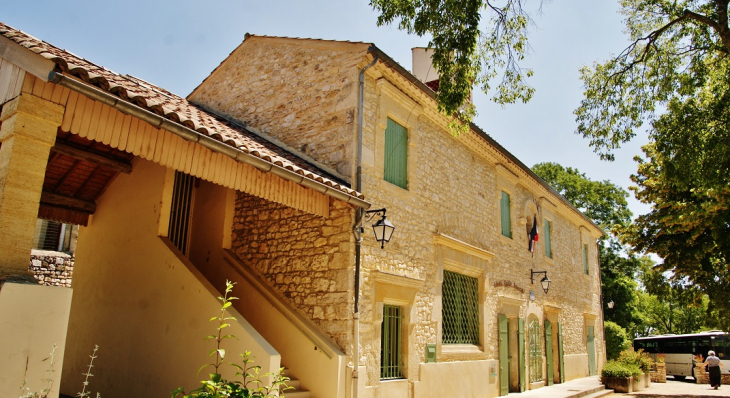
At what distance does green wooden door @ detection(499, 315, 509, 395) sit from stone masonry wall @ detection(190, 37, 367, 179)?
619cm

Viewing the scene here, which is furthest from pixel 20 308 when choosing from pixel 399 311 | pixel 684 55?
pixel 684 55

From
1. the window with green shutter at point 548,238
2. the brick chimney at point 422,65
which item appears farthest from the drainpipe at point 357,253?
the window with green shutter at point 548,238

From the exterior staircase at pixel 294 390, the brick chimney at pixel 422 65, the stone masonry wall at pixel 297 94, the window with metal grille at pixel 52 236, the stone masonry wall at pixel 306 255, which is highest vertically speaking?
the brick chimney at pixel 422 65

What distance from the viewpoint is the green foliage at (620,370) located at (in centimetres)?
1552

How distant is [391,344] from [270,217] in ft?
9.51

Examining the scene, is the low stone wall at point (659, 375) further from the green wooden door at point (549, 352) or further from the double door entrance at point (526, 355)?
the green wooden door at point (549, 352)

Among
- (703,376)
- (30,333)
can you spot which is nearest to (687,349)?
(703,376)

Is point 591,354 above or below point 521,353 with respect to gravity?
below

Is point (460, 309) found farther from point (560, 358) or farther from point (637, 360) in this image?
point (637, 360)

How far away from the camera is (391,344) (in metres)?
8.48

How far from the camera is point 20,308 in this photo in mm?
4051

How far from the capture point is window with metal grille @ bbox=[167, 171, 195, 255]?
29.3ft

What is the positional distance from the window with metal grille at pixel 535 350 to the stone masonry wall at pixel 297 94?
27.9 ft

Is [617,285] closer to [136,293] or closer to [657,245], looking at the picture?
[657,245]
